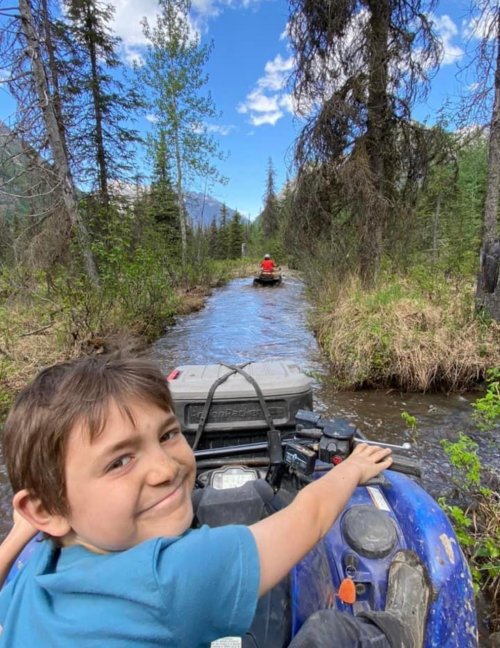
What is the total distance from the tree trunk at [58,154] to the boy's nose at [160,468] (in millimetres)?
6434

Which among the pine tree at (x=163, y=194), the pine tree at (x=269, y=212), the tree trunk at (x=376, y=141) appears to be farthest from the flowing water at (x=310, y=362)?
the pine tree at (x=269, y=212)

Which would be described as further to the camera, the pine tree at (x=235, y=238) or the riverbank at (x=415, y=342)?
the pine tree at (x=235, y=238)

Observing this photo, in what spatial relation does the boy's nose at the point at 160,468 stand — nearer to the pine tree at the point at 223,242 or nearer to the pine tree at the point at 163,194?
the pine tree at the point at 163,194

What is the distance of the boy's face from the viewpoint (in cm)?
80

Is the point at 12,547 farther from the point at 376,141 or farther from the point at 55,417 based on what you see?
the point at 376,141

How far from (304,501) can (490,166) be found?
18.6ft

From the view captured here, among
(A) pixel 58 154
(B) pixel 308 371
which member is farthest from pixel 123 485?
(A) pixel 58 154

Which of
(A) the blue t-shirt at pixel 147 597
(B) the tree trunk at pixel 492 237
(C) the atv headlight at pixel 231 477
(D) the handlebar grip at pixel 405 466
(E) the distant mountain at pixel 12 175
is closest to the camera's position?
(A) the blue t-shirt at pixel 147 597

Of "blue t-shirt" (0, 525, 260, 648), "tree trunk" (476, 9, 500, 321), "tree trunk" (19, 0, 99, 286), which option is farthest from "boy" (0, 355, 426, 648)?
"tree trunk" (19, 0, 99, 286)

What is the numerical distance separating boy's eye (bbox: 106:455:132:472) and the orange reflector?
33.3 inches

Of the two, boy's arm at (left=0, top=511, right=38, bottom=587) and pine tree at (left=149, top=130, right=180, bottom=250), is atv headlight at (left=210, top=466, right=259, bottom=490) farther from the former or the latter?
pine tree at (left=149, top=130, right=180, bottom=250)

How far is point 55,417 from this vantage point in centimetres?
83

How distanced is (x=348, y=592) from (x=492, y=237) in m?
5.11

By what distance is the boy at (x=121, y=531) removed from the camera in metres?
0.70
